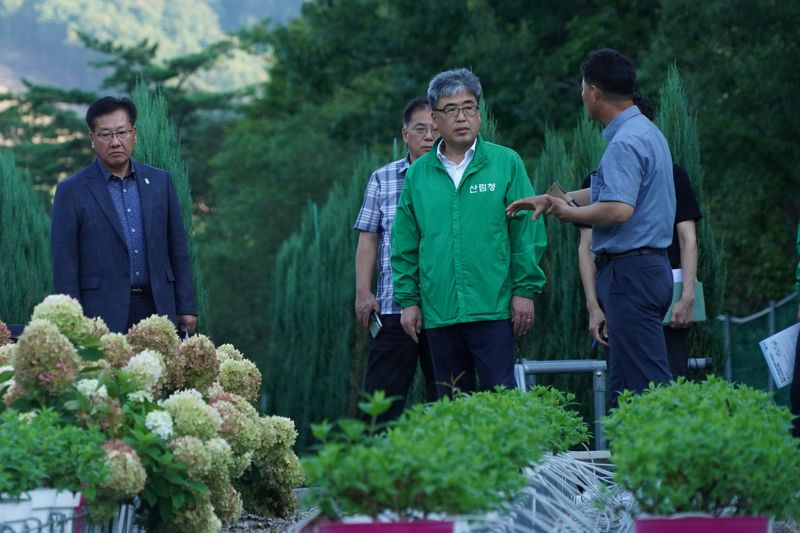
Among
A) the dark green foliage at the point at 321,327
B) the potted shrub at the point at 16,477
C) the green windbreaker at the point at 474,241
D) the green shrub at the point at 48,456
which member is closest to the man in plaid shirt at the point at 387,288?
the green windbreaker at the point at 474,241

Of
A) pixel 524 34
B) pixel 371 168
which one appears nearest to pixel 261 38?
pixel 524 34

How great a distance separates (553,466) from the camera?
489 centimetres

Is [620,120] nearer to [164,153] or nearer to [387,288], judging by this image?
[387,288]

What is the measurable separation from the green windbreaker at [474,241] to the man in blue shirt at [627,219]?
330mm

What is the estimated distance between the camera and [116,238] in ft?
21.8

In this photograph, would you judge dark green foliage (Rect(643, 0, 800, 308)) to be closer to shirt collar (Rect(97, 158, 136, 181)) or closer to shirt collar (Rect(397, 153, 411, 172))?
shirt collar (Rect(397, 153, 411, 172))

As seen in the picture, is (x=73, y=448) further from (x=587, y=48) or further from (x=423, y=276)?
(x=587, y=48)

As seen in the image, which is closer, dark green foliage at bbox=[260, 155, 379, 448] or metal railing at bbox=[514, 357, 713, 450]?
metal railing at bbox=[514, 357, 713, 450]

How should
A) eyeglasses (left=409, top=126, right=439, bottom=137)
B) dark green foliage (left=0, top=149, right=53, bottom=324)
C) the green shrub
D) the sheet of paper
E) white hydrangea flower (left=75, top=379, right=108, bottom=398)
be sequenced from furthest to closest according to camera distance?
dark green foliage (left=0, top=149, right=53, bottom=324)
eyeglasses (left=409, top=126, right=439, bottom=137)
the sheet of paper
white hydrangea flower (left=75, top=379, right=108, bottom=398)
the green shrub

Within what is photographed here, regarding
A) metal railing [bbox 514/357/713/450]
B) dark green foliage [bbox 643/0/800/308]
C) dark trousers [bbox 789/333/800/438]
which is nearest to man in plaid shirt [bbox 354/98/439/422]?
metal railing [bbox 514/357/713/450]

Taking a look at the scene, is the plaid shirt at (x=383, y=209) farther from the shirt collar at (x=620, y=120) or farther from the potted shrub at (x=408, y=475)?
the potted shrub at (x=408, y=475)

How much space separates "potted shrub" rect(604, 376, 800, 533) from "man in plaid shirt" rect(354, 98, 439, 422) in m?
2.71

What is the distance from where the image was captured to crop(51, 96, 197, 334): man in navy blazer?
21.6 ft

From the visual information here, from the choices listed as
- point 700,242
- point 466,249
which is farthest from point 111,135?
point 700,242
